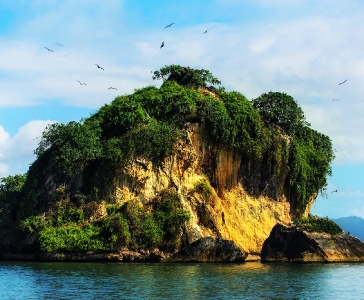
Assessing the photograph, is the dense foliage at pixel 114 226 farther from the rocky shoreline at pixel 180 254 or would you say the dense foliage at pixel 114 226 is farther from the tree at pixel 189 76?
the tree at pixel 189 76

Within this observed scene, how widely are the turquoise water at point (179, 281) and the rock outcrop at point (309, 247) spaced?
179cm

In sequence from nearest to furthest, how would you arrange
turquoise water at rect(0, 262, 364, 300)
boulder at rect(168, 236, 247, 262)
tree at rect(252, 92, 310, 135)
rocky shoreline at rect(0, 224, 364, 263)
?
turquoise water at rect(0, 262, 364, 300) → boulder at rect(168, 236, 247, 262) → rocky shoreline at rect(0, 224, 364, 263) → tree at rect(252, 92, 310, 135)

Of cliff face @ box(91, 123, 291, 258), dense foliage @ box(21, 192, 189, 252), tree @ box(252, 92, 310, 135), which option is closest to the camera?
dense foliage @ box(21, 192, 189, 252)

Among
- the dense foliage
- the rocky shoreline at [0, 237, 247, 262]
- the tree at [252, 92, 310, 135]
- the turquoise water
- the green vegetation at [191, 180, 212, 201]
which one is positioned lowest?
the turquoise water

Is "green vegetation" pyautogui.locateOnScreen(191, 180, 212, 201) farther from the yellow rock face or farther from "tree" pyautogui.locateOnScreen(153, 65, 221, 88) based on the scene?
"tree" pyautogui.locateOnScreen(153, 65, 221, 88)

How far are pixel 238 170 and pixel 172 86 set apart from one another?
850 cm

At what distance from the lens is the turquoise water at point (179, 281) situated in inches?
957

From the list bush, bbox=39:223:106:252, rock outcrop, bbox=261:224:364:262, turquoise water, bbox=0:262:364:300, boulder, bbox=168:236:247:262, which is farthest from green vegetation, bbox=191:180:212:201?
bush, bbox=39:223:106:252

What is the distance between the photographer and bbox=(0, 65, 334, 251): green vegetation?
3934cm

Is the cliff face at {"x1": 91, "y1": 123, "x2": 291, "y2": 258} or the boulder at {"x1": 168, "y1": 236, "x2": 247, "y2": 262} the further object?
the cliff face at {"x1": 91, "y1": 123, "x2": 291, "y2": 258}

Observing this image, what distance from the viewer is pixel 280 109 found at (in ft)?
160

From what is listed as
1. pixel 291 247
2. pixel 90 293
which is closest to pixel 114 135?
pixel 291 247

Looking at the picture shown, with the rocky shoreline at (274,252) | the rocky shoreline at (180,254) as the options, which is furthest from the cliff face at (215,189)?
the rocky shoreline at (274,252)

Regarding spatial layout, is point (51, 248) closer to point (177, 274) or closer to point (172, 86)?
point (177, 274)
